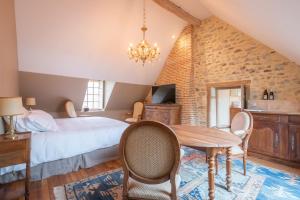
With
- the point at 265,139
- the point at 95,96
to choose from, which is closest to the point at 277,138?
the point at 265,139

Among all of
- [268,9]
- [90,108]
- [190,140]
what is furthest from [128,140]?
[90,108]

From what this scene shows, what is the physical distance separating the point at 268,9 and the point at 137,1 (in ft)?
9.62

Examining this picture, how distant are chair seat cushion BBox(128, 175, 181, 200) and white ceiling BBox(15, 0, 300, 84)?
2457 mm

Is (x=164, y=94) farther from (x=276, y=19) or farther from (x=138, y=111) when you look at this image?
(x=276, y=19)

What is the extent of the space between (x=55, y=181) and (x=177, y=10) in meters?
4.62

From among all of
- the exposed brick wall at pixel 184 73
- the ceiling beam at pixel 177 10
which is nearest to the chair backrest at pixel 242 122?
A: the exposed brick wall at pixel 184 73

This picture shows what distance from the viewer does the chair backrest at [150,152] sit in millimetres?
1238

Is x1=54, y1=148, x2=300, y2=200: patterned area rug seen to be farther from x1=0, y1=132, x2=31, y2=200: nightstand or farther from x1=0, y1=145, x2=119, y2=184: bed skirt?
x1=0, y1=132, x2=31, y2=200: nightstand

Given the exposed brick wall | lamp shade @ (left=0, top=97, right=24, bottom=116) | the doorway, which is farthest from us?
the exposed brick wall

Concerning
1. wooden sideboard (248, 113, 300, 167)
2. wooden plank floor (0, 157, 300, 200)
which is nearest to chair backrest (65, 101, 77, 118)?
wooden plank floor (0, 157, 300, 200)

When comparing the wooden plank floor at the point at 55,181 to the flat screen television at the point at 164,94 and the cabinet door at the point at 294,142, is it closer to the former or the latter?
the cabinet door at the point at 294,142

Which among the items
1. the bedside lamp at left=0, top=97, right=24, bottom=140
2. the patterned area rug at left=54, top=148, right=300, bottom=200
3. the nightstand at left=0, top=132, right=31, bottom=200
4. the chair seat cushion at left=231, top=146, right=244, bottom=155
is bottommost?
the patterned area rug at left=54, top=148, right=300, bottom=200

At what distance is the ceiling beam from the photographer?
417 centimetres

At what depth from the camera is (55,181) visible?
2379 mm
